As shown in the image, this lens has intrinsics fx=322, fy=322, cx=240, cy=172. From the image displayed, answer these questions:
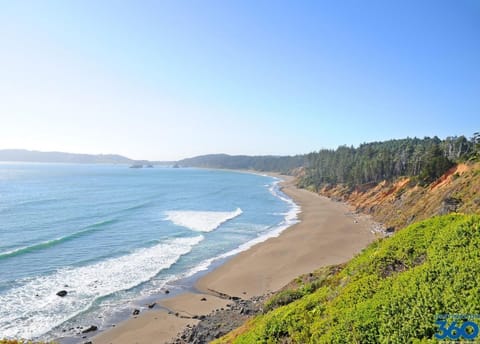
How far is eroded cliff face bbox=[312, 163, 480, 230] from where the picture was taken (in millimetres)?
34406

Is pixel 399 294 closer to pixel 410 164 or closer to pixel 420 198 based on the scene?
pixel 420 198

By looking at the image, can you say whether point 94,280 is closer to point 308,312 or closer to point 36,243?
point 36,243

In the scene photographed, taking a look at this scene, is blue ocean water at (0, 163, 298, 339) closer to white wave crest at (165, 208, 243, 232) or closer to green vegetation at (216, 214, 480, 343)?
white wave crest at (165, 208, 243, 232)

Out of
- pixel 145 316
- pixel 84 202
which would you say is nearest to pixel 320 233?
pixel 145 316

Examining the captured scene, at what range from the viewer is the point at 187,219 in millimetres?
55500

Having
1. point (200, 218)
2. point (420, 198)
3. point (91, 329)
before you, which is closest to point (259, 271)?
point (91, 329)

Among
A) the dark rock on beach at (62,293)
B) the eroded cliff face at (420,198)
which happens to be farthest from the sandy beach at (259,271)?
the dark rock on beach at (62,293)

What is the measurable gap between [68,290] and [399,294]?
79.8 ft

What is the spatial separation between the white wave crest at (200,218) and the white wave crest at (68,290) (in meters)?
14.4

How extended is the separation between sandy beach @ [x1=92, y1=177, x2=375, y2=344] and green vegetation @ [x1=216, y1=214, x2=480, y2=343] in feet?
34.3

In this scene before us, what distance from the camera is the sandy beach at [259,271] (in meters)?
20.2

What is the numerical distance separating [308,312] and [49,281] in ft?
78.3

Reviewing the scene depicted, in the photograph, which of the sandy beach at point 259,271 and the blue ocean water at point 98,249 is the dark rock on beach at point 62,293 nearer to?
the blue ocean water at point 98,249

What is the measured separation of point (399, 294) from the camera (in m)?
9.65
